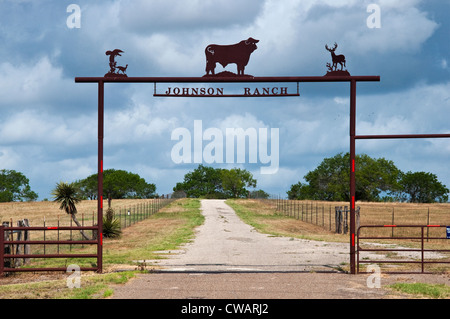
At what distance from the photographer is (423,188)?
120625 millimetres

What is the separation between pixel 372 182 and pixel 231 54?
344ft

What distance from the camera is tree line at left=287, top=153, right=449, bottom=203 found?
116625 mm

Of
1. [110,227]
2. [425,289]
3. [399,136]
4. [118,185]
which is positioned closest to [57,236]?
[110,227]

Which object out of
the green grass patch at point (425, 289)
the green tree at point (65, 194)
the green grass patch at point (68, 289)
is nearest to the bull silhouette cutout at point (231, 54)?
the green grass patch at point (68, 289)

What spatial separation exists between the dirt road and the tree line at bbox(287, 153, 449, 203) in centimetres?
8920

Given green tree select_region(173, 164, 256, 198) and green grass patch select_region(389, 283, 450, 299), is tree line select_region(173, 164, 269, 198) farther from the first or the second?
green grass patch select_region(389, 283, 450, 299)

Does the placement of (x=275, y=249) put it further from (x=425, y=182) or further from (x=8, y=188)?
(x=8, y=188)

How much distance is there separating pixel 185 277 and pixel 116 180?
438 feet

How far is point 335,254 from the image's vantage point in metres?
23.7

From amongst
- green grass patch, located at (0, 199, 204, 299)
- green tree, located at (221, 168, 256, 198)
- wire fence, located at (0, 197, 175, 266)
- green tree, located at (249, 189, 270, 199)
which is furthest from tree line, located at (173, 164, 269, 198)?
green grass patch, located at (0, 199, 204, 299)

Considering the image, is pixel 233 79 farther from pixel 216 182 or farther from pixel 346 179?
pixel 216 182

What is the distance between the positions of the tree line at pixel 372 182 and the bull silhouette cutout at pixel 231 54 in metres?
97.2
